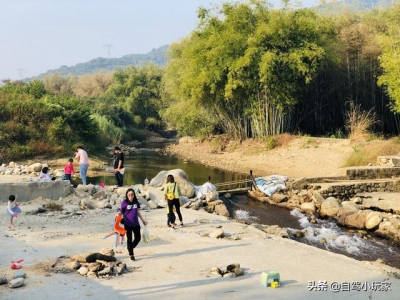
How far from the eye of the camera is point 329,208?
13.5 meters

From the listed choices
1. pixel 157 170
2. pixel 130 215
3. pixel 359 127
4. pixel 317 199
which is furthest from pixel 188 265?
pixel 359 127

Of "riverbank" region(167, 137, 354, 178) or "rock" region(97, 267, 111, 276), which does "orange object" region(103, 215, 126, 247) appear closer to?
"rock" region(97, 267, 111, 276)

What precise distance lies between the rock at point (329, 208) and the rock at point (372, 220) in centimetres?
124

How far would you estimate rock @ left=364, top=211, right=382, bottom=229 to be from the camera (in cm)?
1189

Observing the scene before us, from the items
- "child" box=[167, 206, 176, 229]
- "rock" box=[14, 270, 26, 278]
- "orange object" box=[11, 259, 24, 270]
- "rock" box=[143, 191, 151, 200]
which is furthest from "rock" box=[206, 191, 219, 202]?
"rock" box=[14, 270, 26, 278]

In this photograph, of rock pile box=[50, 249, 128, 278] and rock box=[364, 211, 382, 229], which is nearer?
rock pile box=[50, 249, 128, 278]

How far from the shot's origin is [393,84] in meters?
20.8

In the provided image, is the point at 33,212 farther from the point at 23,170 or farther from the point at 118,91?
the point at 118,91

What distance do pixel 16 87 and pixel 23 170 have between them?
13.5 m

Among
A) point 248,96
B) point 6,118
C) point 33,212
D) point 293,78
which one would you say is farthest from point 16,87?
point 33,212

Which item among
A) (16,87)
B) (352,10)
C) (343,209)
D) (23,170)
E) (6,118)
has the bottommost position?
(343,209)

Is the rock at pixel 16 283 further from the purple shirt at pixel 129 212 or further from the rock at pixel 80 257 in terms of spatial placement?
the purple shirt at pixel 129 212

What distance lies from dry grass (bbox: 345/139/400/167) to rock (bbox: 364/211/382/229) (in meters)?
7.27

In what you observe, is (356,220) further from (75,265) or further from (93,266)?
(75,265)
